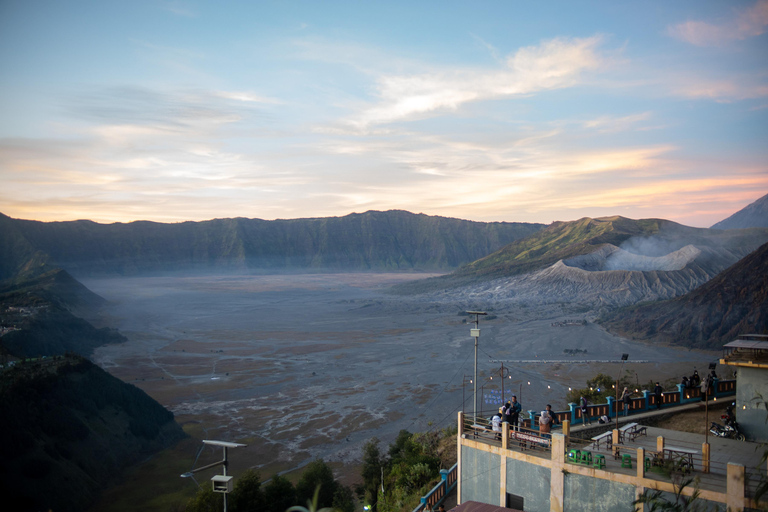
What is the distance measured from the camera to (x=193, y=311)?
346ft

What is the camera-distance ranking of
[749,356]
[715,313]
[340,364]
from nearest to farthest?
[749,356]
[340,364]
[715,313]

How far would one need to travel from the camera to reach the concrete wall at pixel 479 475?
38.1 ft

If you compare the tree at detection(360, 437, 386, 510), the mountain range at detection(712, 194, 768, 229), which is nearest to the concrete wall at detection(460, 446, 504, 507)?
the tree at detection(360, 437, 386, 510)

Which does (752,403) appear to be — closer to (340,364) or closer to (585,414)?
(585,414)

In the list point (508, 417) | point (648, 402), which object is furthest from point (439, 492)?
point (648, 402)

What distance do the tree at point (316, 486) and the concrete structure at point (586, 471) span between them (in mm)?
11661

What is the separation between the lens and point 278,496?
20016 mm

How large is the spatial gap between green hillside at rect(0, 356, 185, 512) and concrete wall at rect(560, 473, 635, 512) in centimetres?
2303

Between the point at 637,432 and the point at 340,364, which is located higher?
the point at 637,432

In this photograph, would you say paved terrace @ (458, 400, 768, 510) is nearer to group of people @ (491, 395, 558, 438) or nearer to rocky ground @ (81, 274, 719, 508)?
group of people @ (491, 395, 558, 438)

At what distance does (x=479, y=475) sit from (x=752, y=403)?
311 inches

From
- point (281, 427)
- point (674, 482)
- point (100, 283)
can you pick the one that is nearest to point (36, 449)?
point (281, 427)

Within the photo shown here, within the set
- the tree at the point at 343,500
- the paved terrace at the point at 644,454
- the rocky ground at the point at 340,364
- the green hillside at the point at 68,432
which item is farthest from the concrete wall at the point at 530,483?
the green hillside at the point at 68,432

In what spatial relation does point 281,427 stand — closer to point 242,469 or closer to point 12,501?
point 242,469
